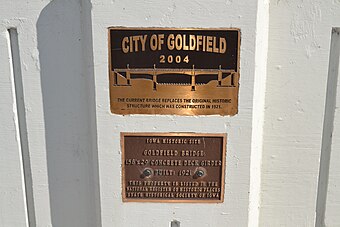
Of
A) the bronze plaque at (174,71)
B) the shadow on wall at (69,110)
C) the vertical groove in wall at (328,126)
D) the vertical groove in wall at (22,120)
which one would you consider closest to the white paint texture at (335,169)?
the vertical groove in wall at (328,126)

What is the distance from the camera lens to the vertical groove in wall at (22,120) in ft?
7.54

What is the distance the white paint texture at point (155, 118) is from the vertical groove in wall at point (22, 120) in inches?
1.2

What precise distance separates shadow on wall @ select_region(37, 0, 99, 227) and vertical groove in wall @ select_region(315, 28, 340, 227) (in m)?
1.28

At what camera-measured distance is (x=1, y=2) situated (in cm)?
222

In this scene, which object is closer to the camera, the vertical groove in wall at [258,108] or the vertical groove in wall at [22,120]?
the vertical groove in wall at [258,108]

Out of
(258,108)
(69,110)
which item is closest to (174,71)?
(258,108)

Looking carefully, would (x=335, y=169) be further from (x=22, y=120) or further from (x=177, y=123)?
(x=22, y=120)

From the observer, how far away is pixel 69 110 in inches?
92.0

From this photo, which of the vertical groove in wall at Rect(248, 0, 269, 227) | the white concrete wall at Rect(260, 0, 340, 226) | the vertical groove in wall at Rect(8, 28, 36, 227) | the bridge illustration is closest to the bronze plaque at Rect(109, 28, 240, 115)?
the bridge illustration

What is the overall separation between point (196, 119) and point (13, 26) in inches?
42.6

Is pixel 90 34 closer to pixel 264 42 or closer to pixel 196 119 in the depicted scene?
pixel 196 119

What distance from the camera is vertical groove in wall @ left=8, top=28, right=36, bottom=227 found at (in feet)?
7.54

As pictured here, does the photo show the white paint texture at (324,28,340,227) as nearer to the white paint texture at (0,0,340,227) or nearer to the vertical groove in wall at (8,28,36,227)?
the white paint texture at (0,0,340,227)

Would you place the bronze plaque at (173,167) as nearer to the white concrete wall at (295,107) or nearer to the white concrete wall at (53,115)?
the white concrete wall at (53,115)
